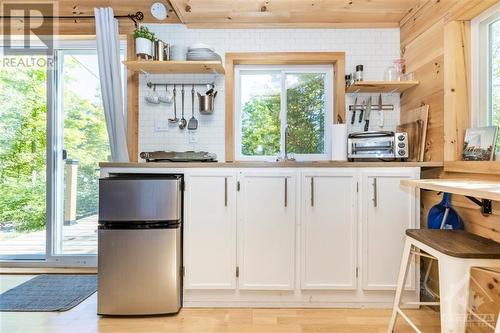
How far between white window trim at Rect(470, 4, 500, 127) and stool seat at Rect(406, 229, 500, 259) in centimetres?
92

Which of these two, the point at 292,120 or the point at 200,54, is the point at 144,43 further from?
the point at 292,120

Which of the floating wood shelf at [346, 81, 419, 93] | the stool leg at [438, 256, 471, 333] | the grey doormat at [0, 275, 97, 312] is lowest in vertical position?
the grey doormat at [0, 275, 97, 312]

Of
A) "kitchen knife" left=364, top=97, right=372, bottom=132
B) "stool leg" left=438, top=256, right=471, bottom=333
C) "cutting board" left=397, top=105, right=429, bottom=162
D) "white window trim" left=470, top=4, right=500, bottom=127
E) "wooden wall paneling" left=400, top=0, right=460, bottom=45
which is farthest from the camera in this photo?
"kitchen knife" left=364, top=97, right=372, bottom=132

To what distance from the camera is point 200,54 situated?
270 cm

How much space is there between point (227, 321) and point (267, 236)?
62 cm

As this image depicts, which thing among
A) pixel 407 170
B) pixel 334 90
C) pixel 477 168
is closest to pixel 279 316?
pixel 407 170

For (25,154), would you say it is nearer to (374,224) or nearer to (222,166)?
(222,166)

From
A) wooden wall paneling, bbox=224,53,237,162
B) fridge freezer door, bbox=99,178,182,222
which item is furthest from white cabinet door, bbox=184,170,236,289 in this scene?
wooden wall paneling, bbox=224,53,237,162

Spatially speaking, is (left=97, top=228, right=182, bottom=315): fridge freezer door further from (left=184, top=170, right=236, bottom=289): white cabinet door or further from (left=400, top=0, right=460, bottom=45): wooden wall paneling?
(left=400, top=0, right=460, bottom=45): wooden wall paneling

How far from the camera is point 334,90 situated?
3.00 m

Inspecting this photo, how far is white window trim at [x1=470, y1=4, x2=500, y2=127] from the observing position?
2.14 meters

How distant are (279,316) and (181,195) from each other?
3.56ft

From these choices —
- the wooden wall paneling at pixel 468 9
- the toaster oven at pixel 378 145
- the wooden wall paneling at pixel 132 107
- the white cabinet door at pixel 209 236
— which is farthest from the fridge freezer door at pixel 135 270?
the wooden wall paneling at pixel 468 9

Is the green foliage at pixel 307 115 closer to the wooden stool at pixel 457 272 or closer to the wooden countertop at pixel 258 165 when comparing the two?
the wooden countertop at pixel 258 165
